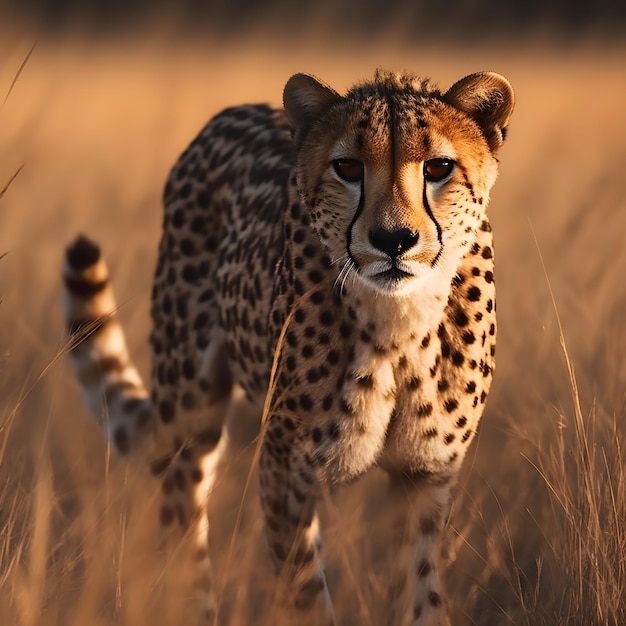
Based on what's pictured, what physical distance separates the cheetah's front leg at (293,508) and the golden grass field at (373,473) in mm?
63

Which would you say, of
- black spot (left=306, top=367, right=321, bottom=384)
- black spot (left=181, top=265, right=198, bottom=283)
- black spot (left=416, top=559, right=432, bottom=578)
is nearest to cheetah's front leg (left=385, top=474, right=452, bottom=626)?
black spot (left=416, top=559, right=432, bottom=578)

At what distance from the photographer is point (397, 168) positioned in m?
2.11

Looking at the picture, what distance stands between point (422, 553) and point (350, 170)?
754mm

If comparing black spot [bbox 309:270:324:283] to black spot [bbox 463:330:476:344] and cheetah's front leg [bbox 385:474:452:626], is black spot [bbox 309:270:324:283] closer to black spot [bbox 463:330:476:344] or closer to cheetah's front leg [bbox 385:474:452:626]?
black spot [bbox 463:330:476:344]

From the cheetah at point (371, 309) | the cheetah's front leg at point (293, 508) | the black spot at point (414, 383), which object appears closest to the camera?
the cheetah at point (371, 309)

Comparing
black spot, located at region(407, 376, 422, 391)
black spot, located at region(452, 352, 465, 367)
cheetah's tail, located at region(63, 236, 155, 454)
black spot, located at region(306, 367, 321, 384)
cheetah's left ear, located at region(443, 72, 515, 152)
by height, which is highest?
cheetah's left ear, located at region(443, 72, 515, 152)

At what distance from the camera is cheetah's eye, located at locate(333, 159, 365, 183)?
2.17 m

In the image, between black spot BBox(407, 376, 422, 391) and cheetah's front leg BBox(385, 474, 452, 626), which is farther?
cheetah's front leg BBox(385, 474, 452, 626)

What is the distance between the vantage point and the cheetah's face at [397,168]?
6.81ft

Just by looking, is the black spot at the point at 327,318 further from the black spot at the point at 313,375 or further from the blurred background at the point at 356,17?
the blurred background at the point at 356,17

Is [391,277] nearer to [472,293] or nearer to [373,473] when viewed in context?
[472,293]

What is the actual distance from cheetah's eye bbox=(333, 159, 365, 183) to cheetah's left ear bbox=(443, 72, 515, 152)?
0.22 m

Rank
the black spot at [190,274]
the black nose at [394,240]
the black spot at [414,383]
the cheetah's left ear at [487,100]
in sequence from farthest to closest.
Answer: the black spot at [190,274]
the black spot at [414,383]
the cheetah's left ear at [487,100]
the black nose at [394,240]

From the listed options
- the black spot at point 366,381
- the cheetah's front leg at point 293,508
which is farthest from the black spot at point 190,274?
the black spot at point 366,381
